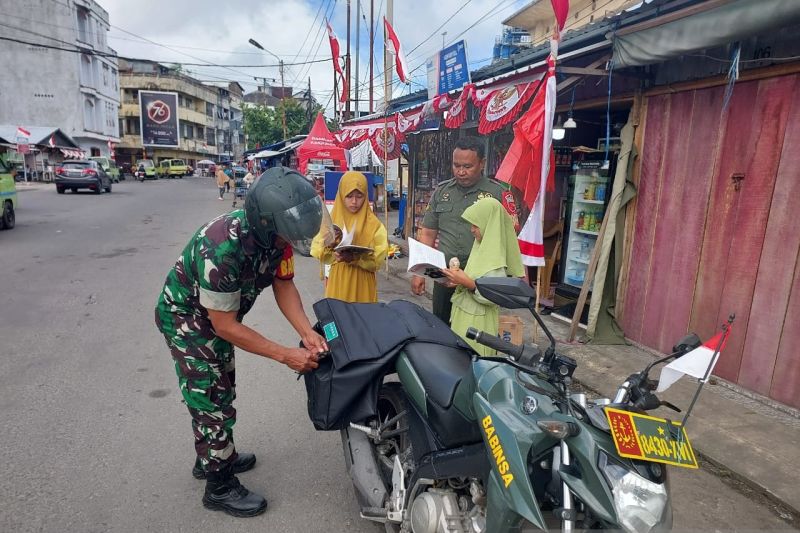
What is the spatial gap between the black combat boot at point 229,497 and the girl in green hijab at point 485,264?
141 cm

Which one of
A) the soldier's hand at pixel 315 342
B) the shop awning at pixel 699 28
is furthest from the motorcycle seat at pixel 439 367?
the shop awning at pixel 699 28

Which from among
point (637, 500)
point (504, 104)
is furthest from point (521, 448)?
point (504, 104)

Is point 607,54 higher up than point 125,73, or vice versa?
point 125,73

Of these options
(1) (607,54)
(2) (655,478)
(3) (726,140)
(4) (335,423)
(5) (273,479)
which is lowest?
(5) (273,479)

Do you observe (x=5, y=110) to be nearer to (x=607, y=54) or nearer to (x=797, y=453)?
(x=607, y=54)

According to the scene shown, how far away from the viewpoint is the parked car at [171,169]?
4384cm

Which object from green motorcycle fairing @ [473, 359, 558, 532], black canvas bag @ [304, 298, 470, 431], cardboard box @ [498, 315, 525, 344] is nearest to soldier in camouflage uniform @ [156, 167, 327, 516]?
black canvas bag @ [304, 298, 470, 431]

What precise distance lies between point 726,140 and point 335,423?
378cm

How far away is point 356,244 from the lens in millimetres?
3473

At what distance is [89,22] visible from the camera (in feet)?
121

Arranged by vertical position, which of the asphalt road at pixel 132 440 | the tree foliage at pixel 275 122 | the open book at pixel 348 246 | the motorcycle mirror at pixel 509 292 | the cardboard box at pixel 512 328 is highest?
the tree foliage at pixel 275 122

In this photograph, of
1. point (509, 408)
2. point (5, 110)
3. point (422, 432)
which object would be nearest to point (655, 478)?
point (509, 408)

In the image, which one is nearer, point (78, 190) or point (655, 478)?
point (655, 478)

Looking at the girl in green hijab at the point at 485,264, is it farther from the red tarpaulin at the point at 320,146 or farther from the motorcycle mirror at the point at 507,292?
the red tarpaulin at the point at 320,146
